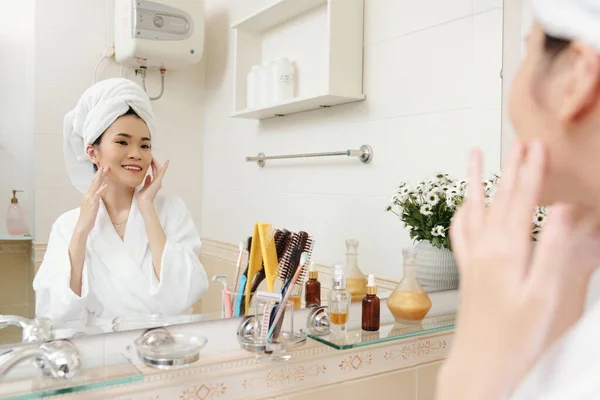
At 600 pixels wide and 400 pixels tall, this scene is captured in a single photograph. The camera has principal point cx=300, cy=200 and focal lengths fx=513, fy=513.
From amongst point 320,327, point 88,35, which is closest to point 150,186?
point 88,35

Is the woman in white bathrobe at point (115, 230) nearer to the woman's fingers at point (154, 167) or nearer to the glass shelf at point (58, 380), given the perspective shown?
the woman's fingers at point (154, 167)

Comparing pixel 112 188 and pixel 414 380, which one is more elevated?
pixel 112 188

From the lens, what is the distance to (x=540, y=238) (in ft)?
1.34

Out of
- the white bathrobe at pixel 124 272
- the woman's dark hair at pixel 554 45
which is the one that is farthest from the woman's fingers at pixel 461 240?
the white bathrobe at pixel 124 272

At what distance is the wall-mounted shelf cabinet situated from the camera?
1252 millimetres

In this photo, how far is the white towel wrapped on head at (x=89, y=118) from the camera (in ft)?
3.03

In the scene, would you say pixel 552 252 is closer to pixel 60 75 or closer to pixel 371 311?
pixel 371 311

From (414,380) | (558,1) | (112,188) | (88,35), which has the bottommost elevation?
(414,380)

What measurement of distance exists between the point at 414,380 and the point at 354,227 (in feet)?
1.28

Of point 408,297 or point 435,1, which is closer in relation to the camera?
point 408,297

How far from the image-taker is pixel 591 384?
0.35 metres

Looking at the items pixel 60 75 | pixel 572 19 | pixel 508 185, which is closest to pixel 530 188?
pixel 508 185

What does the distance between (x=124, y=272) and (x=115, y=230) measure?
0.27 feet

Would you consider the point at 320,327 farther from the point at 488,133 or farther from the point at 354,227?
the point at 488,133
